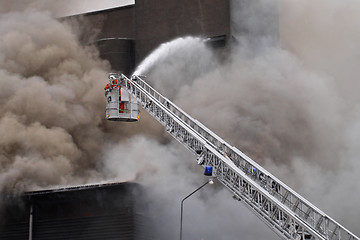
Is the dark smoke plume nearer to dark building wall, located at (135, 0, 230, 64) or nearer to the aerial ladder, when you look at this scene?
dark building wall, located at (135, 0, 230, 64)

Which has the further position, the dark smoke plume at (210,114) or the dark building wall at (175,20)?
the dark building wall at (175,20)

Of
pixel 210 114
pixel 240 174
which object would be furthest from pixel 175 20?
pixel 240 174

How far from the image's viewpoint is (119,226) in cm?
3253

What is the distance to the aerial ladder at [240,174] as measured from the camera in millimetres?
22531

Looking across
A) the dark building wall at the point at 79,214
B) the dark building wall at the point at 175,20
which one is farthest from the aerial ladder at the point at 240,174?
the dark building wall at the point at 175,20

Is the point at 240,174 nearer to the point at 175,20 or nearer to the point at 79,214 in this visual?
the point at 79,214

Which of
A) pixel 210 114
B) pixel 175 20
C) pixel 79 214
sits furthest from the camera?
pixel 175 20

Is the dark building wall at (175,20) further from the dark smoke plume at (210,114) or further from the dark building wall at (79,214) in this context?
the dark building wall at (79,214)

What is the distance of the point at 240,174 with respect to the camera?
78.7ft

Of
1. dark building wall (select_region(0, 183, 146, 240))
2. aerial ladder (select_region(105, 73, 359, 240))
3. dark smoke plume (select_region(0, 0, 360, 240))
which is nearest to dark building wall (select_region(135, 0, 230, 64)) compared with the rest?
dark smoke plume (select_region(0, 0, 360, 240))

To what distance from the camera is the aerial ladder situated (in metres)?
22.5

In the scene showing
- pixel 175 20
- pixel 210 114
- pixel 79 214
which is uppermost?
pixel 175 20

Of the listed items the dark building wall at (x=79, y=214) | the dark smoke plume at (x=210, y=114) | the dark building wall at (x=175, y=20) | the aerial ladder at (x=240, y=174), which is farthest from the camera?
the dark building wall at (x=175, y=20)

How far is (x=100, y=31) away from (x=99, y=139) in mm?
9512
